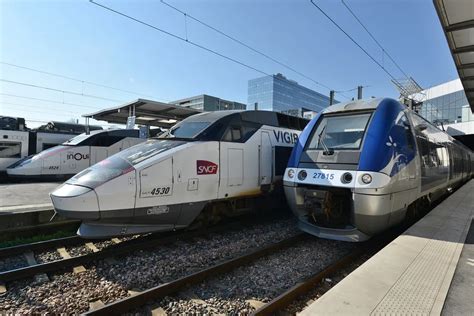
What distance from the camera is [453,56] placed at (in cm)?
1149

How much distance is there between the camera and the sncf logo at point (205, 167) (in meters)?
5.80

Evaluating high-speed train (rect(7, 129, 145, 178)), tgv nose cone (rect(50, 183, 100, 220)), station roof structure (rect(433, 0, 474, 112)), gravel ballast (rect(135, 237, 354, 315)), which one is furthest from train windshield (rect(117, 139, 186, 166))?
high-speed train (rect(7, 129, 145, 178))

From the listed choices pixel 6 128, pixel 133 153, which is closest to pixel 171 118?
pixel 6 128

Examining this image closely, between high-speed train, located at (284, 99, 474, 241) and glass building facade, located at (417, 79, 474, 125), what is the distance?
34784mm

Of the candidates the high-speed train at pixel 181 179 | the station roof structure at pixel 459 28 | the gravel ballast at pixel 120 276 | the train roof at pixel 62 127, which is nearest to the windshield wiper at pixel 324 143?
the high-speed train at pixel 181 179

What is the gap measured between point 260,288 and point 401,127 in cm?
410

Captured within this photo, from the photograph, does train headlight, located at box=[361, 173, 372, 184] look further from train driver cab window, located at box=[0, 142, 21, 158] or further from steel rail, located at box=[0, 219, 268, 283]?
train driver cab window, located at box=[0, 142, 21, 158]

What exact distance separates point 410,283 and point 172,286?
281cm

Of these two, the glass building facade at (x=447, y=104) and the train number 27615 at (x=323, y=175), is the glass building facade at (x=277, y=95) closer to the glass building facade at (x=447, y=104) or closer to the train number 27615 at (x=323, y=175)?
the glass building facade at (x=447, y=104)

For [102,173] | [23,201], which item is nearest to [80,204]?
[102,173]

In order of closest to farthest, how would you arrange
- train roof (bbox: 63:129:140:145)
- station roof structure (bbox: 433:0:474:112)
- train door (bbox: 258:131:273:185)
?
train door (bbox: 258:131:273:185), station roof structure (bbox: 433:0:474:112), train roof (bbox: 63:129:140:145)

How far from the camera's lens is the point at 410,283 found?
3197mm

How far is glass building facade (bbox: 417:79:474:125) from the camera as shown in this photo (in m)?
35.8

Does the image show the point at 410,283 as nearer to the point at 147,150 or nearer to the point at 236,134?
the point at 236,134
